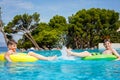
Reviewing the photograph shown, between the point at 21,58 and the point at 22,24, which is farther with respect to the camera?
the point at 22,24

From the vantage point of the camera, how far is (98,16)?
109 ft

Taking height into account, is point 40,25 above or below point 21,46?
above

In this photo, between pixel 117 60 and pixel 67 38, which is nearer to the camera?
pixel 117 60

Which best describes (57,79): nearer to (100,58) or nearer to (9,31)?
(100,58)

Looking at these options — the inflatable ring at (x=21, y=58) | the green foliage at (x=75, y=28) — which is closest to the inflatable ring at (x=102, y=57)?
the inflatable ring at (x=21, y=58)

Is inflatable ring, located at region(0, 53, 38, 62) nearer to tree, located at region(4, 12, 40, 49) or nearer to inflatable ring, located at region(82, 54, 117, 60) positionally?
inflatable ring, located at region(82, 54, 117, 60)

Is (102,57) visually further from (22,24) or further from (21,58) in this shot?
(22,24)

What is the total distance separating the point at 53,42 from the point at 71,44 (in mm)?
3613

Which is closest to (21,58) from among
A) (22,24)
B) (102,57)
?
(102,57)

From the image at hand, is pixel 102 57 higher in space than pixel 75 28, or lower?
lower

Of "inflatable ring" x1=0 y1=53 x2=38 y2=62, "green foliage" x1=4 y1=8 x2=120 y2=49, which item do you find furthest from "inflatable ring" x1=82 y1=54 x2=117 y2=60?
"green foliage" x1=4 y1=8 x2=120 y2=49

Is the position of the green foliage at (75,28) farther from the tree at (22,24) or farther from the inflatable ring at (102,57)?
the inflatable ring at (102,57)

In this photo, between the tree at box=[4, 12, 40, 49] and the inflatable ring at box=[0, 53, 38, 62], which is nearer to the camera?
the inflatable ring at box=[0, 53, 38, 62]

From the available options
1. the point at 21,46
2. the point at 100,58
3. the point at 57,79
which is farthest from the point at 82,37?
the point at 57,79
